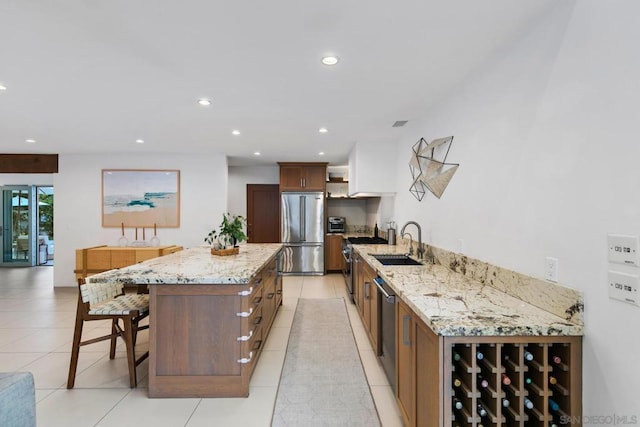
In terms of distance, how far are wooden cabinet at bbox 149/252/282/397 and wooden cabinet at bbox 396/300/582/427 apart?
Answer: 139cm

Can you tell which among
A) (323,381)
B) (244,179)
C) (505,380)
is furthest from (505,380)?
(244,179)

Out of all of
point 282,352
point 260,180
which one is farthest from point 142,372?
point 260,180

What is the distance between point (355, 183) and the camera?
183 inches

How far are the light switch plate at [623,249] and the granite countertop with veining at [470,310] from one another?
341 mm

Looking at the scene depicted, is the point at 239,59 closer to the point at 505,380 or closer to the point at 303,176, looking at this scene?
the point at 505,380

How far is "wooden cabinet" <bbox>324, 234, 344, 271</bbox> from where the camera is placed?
6324 mm

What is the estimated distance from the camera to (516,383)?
1251 mm

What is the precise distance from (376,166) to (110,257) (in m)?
4.71

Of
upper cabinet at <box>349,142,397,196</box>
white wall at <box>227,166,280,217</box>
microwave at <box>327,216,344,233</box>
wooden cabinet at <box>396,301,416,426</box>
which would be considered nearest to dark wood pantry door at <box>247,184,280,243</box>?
white wall at <box>227,166,280,217</box>

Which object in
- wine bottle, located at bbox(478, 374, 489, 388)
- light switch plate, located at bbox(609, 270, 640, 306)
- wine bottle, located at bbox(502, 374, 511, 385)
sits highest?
light switch plate, located at bbox(609, 270, 640, 306)

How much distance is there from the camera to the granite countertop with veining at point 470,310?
1.24 m

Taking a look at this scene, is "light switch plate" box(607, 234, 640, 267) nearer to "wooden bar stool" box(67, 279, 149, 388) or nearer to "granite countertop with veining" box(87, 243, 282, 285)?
"granite countertop with veining" box(87, 243, 282, 285)

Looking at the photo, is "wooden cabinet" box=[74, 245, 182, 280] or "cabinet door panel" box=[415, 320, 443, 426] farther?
"wooden cabinet" box=[74, 245, 182, 280]

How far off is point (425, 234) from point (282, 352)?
6.18 ft
